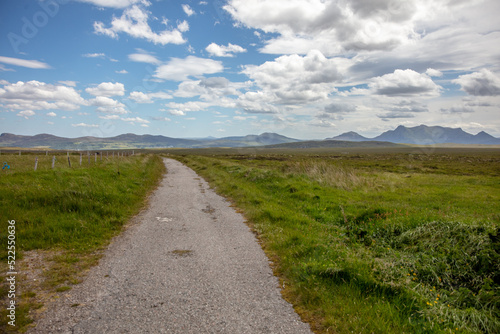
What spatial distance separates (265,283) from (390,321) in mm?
2256

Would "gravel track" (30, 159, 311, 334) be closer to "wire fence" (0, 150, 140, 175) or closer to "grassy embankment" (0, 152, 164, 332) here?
"grassy embankment" (0, 152, 164, 332)

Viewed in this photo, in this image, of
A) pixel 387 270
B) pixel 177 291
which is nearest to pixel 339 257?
pixel 387 270

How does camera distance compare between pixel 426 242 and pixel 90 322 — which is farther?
pixel 426 242

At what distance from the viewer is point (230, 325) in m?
3.97

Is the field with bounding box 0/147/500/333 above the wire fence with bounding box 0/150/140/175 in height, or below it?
below

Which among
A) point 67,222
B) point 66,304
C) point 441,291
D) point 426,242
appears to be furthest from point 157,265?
point 426,242

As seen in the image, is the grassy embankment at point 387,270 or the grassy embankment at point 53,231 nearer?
the grassy embankment at point 387,270

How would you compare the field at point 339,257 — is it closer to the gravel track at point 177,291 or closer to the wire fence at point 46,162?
the gravel track at point 177,291

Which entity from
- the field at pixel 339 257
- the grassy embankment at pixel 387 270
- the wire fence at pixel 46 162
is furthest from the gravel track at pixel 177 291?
the wire fence at pixel 46 162

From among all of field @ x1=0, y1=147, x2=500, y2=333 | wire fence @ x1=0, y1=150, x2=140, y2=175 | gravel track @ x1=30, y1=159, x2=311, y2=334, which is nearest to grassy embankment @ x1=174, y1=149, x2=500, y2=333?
field @ x1=0, y1=147, x2=500, y2=333

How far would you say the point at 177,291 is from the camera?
495cm

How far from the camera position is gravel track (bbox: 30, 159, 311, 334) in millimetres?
3982

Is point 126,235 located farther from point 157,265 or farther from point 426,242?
point 426,242

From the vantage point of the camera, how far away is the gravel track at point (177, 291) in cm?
398
